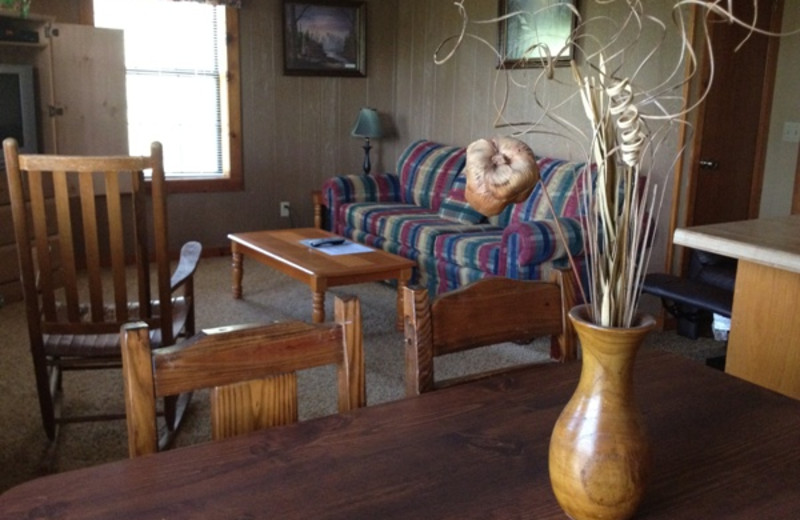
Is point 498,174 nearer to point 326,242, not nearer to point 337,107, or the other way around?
point 326,242

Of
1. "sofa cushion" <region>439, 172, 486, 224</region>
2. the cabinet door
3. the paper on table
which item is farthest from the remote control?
the cabinet door

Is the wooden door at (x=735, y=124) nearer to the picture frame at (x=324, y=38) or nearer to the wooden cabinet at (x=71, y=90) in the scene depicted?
the picture frame at (x=324, y=38)

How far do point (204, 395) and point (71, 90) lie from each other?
2515 millimetres

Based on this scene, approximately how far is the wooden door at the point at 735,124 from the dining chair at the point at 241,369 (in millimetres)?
3166

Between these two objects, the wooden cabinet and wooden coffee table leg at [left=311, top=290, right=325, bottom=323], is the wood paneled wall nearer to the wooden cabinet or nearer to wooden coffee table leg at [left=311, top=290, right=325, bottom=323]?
the wooden cabinet

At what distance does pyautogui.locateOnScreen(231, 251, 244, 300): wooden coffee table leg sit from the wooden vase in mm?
3602

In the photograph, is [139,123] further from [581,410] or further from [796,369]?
[581,410]

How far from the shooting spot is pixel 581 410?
87 centimetres

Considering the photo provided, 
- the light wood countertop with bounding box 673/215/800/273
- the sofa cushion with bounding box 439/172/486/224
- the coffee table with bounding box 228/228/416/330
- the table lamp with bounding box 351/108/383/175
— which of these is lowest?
the coffee table with bounding box 228/228/416/330

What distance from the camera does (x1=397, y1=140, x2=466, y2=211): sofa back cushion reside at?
16.2 feet

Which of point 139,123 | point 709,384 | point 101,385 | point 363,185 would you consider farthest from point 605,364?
point 139,123

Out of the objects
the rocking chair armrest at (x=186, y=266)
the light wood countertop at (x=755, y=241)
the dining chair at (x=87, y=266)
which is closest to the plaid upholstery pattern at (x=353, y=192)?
the rocking chair armrest at (x=186, y=266)

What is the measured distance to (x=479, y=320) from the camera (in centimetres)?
141

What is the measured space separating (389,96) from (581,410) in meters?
5.43
